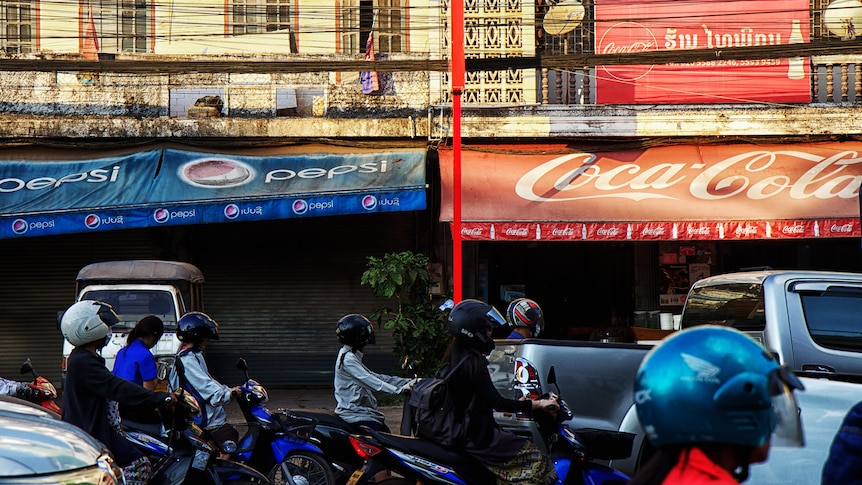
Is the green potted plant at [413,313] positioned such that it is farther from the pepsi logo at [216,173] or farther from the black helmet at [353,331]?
the black helmet at [353,331]

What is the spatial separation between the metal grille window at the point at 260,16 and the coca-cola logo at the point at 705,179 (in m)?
4.82

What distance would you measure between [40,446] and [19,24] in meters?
12.4

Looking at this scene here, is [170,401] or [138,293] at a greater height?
[170,401]

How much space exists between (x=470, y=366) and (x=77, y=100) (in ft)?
35.9

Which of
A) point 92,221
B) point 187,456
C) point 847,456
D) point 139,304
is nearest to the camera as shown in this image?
point 847,456

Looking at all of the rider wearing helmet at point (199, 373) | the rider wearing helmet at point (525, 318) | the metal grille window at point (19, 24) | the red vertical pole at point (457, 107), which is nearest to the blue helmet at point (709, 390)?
the rider wearing helmet at point (199, 373)

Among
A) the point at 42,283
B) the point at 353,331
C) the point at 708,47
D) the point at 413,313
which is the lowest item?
the point at 413,313

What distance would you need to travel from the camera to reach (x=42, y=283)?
50.9 feet

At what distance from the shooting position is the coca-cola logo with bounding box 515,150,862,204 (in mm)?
13086

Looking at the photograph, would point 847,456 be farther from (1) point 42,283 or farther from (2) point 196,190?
(1) point 42,283

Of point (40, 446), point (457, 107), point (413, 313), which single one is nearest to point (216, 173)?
point (413, 313)

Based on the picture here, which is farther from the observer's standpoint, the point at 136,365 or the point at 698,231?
the point at 698,231

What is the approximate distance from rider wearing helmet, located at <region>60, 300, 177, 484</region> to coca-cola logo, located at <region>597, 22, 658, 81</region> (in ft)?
32.4

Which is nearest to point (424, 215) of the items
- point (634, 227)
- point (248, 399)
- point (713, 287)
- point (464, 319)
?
point (634, 227)
